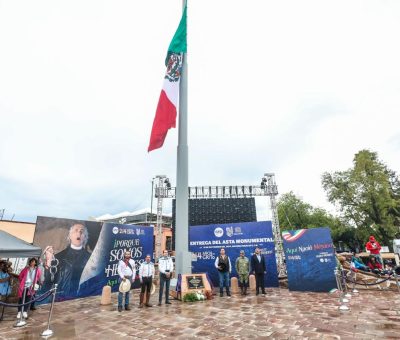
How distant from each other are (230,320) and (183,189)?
4.44m

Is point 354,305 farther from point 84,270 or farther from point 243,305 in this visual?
point 84,270

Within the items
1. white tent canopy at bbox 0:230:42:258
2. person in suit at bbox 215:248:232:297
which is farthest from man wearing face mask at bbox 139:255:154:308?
white tent canopy at bbox 0:230:42:258

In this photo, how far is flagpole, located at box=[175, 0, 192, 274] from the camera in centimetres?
849

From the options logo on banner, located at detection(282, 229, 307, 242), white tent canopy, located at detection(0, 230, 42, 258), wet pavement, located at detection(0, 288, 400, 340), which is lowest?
wet pavement, located at detection(0, 288, 400, 340)

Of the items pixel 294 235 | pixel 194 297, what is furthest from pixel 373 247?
pixel 194 297

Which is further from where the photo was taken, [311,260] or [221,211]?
[221,211]

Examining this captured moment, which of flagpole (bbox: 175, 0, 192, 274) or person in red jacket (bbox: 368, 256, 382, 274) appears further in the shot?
person in red jacket (bbox: 368, 256, 382, 274)

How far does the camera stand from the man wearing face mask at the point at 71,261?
8500 millimetres

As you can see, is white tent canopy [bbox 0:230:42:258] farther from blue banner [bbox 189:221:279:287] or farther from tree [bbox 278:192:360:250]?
tree [bbox 278:192:360:250]

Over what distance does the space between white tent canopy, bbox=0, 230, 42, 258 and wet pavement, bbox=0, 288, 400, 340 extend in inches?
62.3

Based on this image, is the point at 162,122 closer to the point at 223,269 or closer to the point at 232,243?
the point at 223,269

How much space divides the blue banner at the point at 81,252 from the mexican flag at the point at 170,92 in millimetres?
4425

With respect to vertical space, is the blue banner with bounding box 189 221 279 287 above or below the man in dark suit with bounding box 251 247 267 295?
above

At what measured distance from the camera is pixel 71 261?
9062 mm
